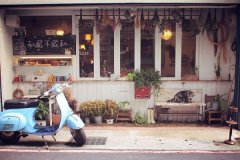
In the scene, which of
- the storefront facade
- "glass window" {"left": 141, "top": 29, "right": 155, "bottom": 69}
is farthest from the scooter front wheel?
"glass window" {"left": 141, "top": 29, "right": 155, "bottom": 69}

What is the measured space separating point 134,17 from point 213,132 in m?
4.88

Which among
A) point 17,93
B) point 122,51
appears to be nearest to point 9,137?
point 17,93

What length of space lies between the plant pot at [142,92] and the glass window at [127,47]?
3.17 ft

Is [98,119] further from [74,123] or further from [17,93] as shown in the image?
[17,93]

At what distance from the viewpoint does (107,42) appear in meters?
12.1

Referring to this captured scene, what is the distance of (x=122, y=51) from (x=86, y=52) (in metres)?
1.37

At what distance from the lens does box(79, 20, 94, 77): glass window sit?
39.5 ft

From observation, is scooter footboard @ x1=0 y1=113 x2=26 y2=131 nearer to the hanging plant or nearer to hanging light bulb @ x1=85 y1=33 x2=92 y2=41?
hanging light bulb @ x1=85 y1=33 x2=92 y2=41

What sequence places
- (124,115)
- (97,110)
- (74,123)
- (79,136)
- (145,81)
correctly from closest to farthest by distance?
1. (74,123)
2. (79,136)
3. (97,110)
4. (145,81)
5. (124,115)

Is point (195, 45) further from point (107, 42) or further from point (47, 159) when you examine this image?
point (47, 159)

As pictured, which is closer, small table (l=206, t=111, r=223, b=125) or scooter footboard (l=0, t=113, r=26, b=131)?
scooter footboard (l=0, t=113, r=26, b=131)

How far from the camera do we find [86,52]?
476 inches

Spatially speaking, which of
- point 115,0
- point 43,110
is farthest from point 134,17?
point 43,110

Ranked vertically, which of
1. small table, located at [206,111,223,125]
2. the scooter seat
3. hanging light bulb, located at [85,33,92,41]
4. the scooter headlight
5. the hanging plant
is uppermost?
the hanging plant
